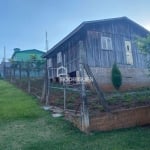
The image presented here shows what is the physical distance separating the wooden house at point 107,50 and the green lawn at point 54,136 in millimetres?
7556

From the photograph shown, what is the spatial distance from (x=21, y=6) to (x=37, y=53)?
2284 cm

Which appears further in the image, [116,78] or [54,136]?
[116,78]

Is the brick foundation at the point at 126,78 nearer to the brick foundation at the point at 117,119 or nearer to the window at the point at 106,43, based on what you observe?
the window at the point at 106,43

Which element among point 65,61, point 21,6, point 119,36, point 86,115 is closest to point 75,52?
point 65,61

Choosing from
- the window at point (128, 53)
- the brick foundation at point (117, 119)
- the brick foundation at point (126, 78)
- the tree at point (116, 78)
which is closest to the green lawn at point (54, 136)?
the brick foundation at point (117, 119)

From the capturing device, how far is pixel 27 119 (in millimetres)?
9023

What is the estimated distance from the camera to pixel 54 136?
23.7 feet

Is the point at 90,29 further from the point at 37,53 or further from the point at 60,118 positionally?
the point at 37,53

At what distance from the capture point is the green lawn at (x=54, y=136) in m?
6.44

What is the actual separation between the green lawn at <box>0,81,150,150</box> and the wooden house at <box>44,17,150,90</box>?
7.56 meters

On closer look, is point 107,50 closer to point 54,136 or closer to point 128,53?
point 128,53

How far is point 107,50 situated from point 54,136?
10800 mm

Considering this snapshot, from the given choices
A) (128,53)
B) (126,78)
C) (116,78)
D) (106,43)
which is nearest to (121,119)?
(116,78)

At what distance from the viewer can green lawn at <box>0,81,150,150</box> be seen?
21.1 ft
